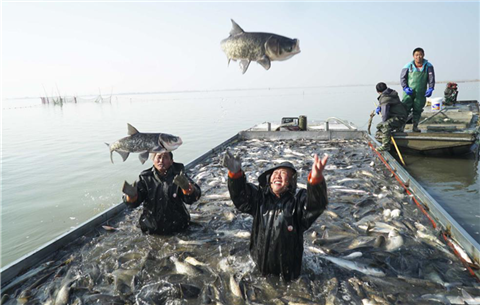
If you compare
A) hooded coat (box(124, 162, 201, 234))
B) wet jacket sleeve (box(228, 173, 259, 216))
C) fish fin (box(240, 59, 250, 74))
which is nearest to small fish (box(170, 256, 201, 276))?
hooded coat (box(124, 162, 201, 234))

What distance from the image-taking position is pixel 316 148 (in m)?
12.3

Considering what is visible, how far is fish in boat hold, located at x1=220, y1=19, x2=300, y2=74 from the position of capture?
2564mm

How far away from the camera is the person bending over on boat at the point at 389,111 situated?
10.1m

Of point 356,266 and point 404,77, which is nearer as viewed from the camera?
point 356,266

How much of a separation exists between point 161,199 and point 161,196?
0.19 ft

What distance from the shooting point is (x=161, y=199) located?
493 centimetres

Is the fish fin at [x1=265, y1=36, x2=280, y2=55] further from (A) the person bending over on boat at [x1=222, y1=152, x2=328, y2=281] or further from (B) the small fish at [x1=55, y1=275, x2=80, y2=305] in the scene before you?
(B) the small fish at [x1=55, y1=275, x2=80, y2=305]

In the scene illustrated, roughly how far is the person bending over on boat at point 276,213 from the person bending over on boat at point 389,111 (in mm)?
8073

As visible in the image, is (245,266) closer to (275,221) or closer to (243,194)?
(275,221)

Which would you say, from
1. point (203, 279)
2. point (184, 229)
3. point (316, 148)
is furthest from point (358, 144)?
point (203, 279)

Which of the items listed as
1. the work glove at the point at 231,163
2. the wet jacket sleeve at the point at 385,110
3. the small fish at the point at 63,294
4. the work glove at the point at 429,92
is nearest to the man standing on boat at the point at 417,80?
the work glove at the point at 429,92

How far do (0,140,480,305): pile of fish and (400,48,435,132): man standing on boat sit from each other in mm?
5343

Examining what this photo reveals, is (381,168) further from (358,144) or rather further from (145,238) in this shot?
(145,238)

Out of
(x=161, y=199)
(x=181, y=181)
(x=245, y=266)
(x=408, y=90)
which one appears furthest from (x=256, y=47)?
(x=408, y=90)
